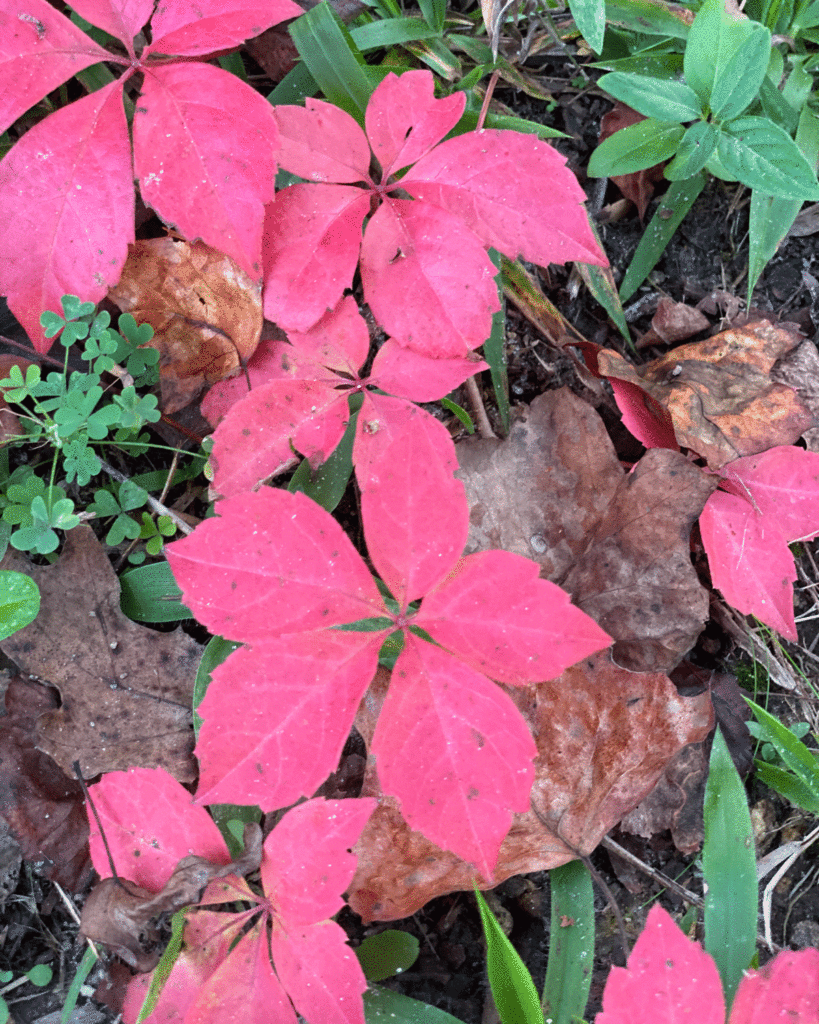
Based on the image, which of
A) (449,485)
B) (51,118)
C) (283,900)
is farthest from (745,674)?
(51,118)

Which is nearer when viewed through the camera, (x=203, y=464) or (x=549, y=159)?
(x=549, y=159)

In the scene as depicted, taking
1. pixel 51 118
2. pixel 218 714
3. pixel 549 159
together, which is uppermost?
pixel 51 118

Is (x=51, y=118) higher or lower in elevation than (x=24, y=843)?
higher

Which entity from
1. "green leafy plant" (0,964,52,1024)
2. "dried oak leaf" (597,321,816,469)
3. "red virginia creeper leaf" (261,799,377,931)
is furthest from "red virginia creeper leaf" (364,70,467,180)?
"green leafy plant" (0,964,52,1024)

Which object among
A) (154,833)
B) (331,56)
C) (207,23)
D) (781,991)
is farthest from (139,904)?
(331,56)

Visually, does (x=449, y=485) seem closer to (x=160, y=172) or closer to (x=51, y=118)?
(x=160, y=172)

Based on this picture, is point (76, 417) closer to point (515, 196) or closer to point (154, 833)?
point (154, 833)

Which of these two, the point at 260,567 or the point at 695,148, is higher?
the point at 695,148
